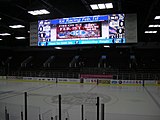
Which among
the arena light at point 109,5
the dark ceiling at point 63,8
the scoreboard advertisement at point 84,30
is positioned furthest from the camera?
the dark ceiling at point 63,8

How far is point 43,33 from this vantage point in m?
7.11

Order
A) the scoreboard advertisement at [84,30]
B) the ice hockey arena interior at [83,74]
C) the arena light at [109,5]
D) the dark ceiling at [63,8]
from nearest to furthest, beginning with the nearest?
the ice hockey arena interior at [83,74] → the scoreboard advertisement at [84,30] → the arena light at [109,5] → the dark ceiling at [63,8]

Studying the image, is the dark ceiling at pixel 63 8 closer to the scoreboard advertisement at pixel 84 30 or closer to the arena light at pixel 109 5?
the arena light at pixel 109 5

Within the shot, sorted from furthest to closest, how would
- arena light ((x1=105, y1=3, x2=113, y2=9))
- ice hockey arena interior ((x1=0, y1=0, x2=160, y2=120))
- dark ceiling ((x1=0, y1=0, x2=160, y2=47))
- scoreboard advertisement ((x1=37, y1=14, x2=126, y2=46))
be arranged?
dark ceiling ((x1=0, y1=0, x2=160, y2=47)) < arena light ((x1=105, y1=3, x2=113, y2=9)) < scoreboard advertisement ((x1=37, y1=14, x2=126, y2=46)) < ice hockey arena interior ((x1=0, y1=0, x2=160, y2=120))

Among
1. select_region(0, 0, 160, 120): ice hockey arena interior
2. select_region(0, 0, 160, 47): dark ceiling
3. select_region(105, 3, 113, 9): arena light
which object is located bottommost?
select_region(0, 0, 160, 120): ice hockey arena interior

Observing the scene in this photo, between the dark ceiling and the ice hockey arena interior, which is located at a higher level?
the dark ceiling

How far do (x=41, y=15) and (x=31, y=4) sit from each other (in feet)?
2.63

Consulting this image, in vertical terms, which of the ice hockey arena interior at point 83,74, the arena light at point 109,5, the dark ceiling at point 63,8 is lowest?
the ice hockey arena interior at point 83,74

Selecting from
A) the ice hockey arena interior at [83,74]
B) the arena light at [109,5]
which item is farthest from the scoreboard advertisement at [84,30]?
the arena light at [109,5]

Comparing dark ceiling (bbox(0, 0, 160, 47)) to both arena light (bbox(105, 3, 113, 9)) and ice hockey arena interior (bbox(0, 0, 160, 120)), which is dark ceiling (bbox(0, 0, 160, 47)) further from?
arena light (bbox(105, 3, 113, 9))

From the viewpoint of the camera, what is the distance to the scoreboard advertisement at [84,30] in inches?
250

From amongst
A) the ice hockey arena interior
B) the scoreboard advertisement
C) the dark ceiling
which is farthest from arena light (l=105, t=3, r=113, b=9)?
the scoreboard advertisement

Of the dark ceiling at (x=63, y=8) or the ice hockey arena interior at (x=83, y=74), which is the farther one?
the dark ceiling at (x=63, y=8)

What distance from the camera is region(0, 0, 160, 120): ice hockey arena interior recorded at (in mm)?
4312
